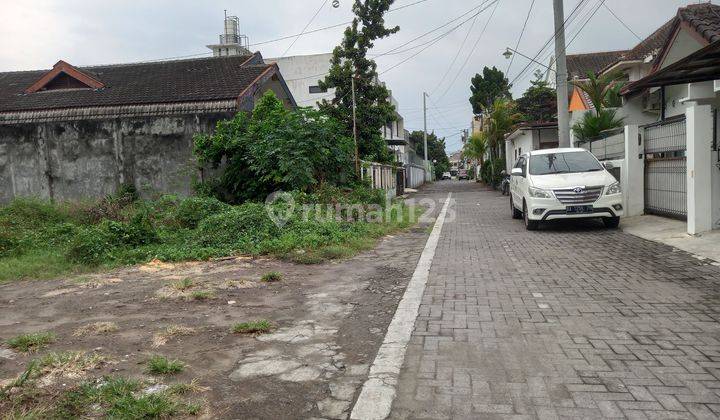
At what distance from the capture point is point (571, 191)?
35.7ft

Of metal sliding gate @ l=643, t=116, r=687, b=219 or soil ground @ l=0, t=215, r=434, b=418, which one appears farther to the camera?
metal sliding gate @ l=643, t=116, r=687, b=219

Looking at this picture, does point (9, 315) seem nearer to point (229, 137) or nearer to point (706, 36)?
point (229, 137)

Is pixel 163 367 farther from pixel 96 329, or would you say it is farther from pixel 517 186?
pixel 517 186

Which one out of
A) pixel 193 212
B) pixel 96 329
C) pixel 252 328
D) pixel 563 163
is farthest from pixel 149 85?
pixel 252 328

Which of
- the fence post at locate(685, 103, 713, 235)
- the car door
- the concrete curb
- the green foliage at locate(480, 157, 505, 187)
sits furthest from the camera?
the green foliage at locate(480, 157, 505, 187)

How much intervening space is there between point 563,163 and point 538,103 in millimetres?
27690

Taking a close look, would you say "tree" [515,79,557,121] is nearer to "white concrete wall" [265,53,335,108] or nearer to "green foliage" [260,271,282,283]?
"white concrete wall" [265,53,335,108]

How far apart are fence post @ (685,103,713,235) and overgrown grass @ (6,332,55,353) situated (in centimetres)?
953

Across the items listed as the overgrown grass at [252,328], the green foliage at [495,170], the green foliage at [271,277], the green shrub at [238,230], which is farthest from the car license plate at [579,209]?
the green foliage at [495,170]

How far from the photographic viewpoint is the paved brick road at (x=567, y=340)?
328 centimetres

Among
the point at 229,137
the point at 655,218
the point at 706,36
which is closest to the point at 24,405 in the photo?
the point at 655,218

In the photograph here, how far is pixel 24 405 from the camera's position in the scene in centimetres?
327

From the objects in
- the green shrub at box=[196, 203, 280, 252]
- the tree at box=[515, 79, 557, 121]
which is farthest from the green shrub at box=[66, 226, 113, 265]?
the tree at box=[515, 79, 557, 121]

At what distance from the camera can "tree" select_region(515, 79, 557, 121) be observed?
3659cm
